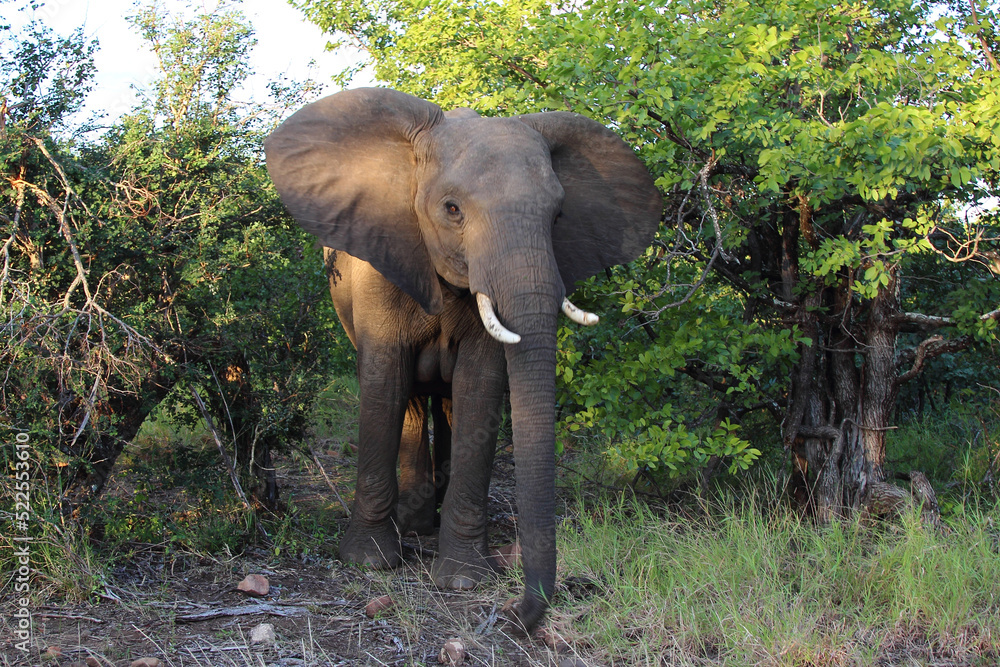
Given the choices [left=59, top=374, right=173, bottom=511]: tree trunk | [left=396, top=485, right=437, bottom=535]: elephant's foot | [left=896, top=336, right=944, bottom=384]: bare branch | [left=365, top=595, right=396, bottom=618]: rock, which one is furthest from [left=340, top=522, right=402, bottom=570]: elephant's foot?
[left=896, top=336, right=944, bottom=384]: bare branch

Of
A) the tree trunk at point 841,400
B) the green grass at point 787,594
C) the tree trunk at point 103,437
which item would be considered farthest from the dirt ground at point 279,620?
the tree trunk at point 841,400

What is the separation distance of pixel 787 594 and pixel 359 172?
3401mm

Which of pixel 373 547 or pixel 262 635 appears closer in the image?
pixel 262 635

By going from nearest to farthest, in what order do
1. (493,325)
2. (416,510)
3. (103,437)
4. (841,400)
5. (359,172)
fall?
(493,325), (359,172), (103,437), (841,400), (416,510)

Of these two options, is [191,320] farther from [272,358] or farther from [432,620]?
[432,620]

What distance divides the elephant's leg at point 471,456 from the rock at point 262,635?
131 cm

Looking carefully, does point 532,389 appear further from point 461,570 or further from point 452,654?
point 461,570

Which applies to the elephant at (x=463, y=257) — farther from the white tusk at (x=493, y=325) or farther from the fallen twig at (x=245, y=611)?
the fallen twig at (x=245, y=611)

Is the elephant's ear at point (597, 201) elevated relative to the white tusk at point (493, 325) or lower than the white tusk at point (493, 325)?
elevated

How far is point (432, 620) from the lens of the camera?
5145 mm

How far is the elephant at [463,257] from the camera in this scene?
191 inches

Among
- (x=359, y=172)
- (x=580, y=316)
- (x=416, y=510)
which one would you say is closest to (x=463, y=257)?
(x=580, y=316)

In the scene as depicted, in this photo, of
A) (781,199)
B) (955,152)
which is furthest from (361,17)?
(955,152)

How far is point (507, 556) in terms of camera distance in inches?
241
